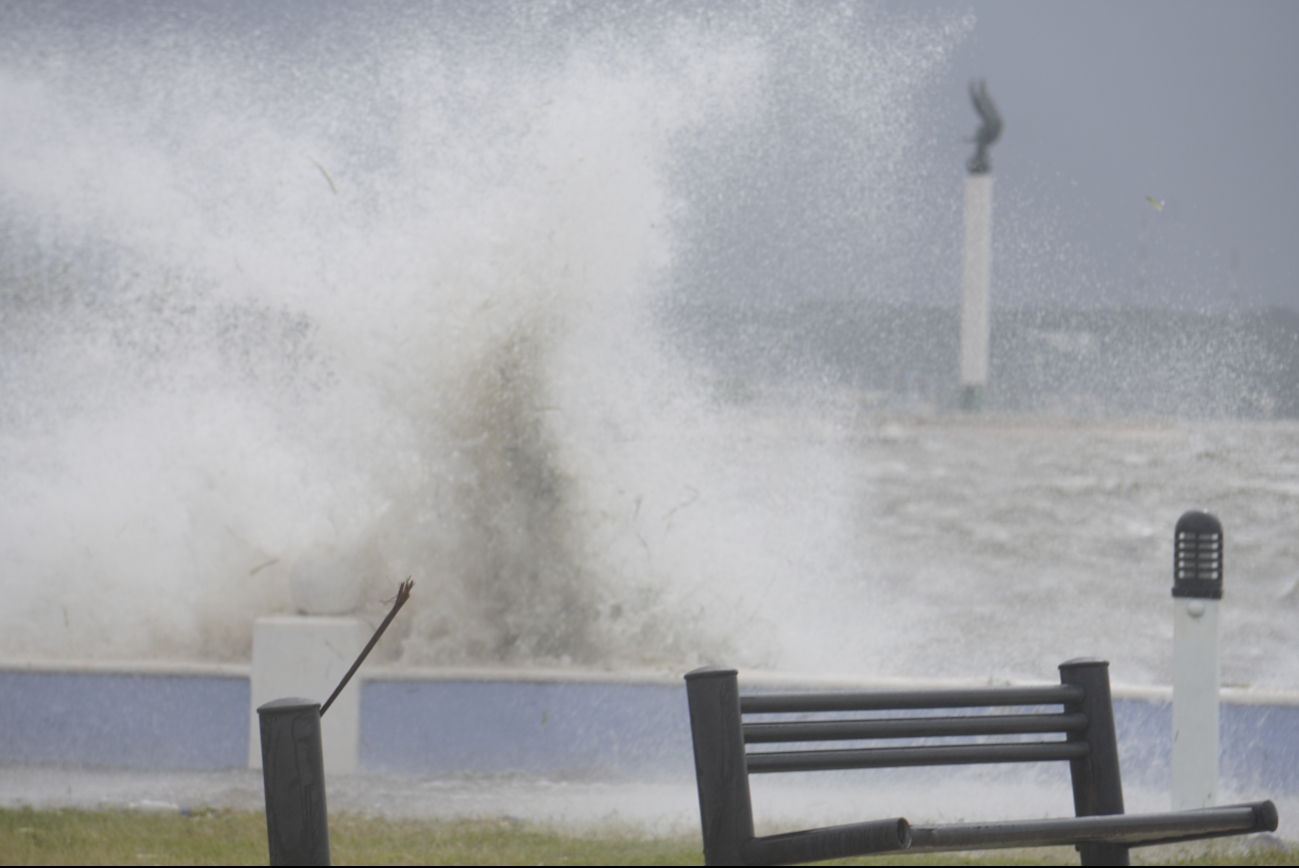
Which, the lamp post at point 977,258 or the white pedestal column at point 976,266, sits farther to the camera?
the white pedestal column at point 976,266

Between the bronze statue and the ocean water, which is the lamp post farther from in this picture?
the ocean water

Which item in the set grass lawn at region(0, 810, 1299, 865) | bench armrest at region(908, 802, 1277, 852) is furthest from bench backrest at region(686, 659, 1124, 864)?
grass lawn at region(0, 810, 1299, 865)

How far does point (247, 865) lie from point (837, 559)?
14.3 feet

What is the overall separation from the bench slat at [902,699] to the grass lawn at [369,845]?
6.23 feet

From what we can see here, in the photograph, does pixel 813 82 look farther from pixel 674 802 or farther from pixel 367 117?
pixel 674 802

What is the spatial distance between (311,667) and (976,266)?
11.8 m

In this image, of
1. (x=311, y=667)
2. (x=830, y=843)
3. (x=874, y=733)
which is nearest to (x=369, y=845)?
(x=311, y=667)

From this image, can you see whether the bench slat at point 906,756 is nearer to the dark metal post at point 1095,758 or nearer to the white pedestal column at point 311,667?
the dark metal post at point 1095,758

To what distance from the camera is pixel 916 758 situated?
1.58m

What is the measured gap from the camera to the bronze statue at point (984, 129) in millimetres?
12367

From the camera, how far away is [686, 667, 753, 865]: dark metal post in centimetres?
145

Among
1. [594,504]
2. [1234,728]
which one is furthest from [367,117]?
[1234,728]

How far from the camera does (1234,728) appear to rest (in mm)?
4496

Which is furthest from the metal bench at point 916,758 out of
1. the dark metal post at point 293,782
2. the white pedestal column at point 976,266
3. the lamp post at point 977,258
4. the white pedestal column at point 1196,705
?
the white pedestal column at point 976,266
